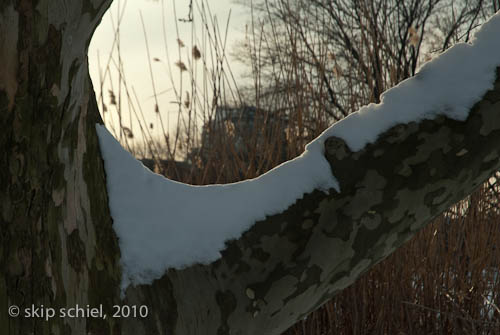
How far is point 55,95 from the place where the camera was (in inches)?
25.2

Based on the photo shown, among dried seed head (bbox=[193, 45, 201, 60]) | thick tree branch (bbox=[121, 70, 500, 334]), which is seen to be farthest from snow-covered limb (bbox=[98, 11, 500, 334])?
dried seed head (bbox=[193, 45, 201, 60])

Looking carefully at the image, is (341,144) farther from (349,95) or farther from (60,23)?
(349,95)

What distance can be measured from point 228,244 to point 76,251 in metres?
0.21

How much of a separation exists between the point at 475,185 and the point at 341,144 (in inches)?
10.0

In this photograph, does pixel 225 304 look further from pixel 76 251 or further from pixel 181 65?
pixel 181 65

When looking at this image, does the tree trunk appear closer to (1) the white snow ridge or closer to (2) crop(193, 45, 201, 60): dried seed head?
(1) the white snow ridge

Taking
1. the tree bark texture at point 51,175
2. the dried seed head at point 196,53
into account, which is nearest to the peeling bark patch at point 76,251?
the tree bark texture at point 51,175

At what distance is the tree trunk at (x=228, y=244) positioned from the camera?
0.67 metres

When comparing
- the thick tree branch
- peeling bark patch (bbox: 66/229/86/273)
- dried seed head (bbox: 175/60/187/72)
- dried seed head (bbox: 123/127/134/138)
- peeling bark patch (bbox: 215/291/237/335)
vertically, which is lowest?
peeling bark patch (bbox: 215/291/237/335)

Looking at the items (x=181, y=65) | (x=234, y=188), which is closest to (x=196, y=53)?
(x=181, y=65)

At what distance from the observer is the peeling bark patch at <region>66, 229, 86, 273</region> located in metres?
0.71

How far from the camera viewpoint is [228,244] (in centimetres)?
76

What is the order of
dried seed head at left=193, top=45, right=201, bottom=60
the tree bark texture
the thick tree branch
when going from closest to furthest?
1. the tree bark texture
2. the thick tree branch
3. dried seed head at left=193, top=45, right=201, bottom=60

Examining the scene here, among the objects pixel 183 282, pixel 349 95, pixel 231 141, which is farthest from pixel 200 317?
pixel 349 95
